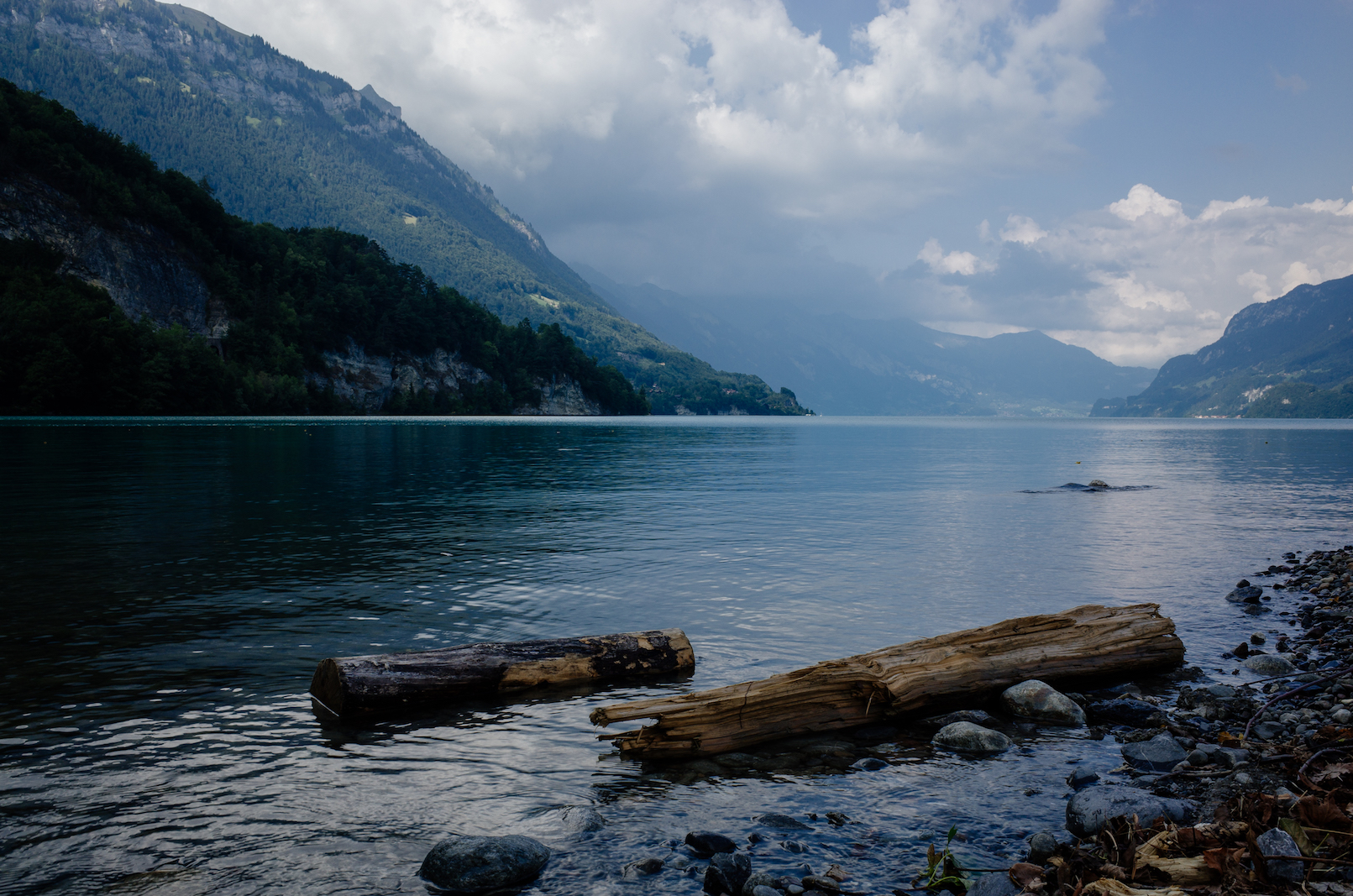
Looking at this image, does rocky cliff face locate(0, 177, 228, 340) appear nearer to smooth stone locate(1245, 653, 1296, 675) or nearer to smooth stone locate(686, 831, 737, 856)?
smooth stone locate(686, 831, 737, 856)

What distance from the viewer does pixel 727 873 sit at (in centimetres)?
680

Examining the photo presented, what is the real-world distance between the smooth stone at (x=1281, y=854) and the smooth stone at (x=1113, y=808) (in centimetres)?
165

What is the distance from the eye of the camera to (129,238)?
497ft

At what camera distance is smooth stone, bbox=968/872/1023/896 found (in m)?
6.35

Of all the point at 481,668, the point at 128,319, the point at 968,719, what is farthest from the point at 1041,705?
the point at 128,319

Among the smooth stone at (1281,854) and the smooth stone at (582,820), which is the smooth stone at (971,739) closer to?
the smooth stone at (1281,854)

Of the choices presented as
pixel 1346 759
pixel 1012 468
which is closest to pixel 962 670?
pixel 1346 759

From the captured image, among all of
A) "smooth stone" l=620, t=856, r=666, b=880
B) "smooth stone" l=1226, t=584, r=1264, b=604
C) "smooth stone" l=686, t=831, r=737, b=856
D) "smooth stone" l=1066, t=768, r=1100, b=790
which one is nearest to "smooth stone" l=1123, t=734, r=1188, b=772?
"smooth stone" l=1066, t=768, r=1100, b=790

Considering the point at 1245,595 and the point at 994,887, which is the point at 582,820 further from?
the point at 1245,595

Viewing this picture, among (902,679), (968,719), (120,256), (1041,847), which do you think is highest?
(120,256)

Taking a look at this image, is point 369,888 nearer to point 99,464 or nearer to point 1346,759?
point 1346,759

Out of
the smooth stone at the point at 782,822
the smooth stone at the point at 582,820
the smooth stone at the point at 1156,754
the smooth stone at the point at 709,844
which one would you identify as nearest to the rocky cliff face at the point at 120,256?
the smooth stone at the point at 582,820

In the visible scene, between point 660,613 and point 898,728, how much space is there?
685 centimetres

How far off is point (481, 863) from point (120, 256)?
183 meters
